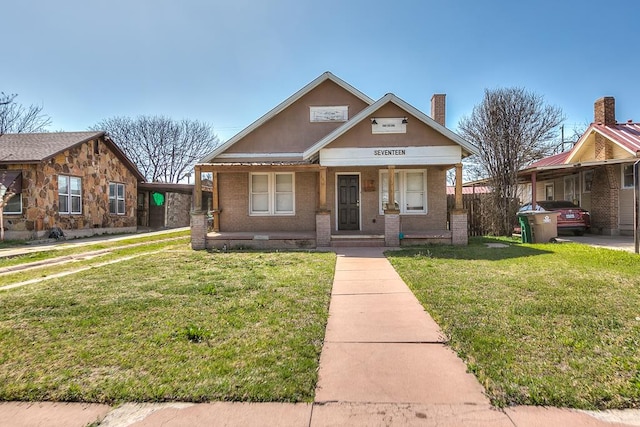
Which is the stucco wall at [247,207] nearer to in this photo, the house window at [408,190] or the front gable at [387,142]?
the front gable at [387,142]

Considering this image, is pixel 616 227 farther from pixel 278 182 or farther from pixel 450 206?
pixel 278 182

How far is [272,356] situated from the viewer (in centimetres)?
326

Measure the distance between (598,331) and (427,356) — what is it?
2.07 m

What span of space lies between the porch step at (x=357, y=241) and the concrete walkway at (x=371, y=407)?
311 inches

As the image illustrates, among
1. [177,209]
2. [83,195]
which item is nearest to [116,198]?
[83,195]

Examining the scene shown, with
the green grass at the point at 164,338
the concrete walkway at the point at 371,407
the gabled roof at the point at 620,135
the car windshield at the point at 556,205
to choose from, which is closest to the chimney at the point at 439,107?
the car windshield at the point at 556,205

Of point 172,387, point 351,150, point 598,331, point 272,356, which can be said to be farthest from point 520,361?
point 351,150

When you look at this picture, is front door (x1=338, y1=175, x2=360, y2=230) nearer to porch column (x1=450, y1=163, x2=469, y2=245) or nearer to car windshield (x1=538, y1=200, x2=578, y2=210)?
porch column (x1=450, y1=163, x2=469, y2=245)

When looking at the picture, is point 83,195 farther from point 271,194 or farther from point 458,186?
point 458,186

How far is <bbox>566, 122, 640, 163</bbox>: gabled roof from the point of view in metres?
13.9

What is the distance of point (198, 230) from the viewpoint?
454 inches

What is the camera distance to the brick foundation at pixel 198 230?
37.6ft

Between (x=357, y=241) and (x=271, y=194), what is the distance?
4.18 meters

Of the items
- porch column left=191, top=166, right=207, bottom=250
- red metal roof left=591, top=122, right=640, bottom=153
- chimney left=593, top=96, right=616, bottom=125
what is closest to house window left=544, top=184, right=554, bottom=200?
chimney left=593, top=96, right=616, bottom=125
